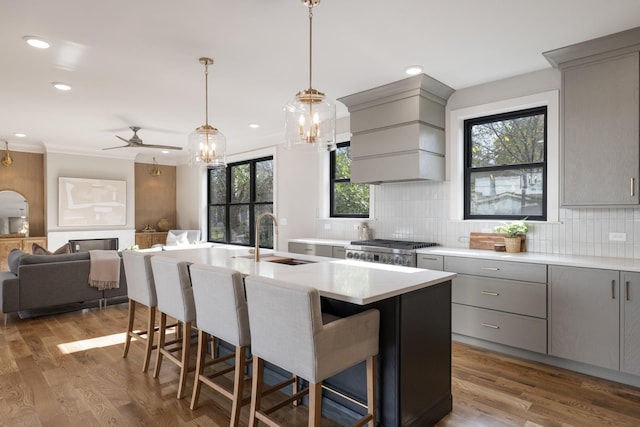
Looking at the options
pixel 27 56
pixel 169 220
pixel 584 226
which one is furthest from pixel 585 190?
pixel 169 220

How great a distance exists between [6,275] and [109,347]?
6.65ft

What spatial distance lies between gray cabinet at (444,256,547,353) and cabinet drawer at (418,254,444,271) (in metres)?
0.05

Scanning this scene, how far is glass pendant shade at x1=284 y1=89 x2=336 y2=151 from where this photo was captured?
8.07 ft

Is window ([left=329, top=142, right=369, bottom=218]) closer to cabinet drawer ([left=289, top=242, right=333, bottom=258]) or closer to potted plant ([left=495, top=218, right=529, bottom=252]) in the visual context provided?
cabinet drawer ([left=289, top=242, right=333, bottom=258])

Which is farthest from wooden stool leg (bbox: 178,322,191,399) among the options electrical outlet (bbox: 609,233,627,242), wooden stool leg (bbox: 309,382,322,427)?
electrical outlet (bbox: 609,233,627,242)

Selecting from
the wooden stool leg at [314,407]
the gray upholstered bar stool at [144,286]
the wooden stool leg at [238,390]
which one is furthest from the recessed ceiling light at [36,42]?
the wooden stool leg at [314,407]

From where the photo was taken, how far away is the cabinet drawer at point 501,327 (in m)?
3.15

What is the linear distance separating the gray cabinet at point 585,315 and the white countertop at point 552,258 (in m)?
0.05

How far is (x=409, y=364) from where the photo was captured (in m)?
2.10

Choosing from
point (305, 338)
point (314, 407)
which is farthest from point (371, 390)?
point (305, 338)

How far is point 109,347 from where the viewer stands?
3.61 meters

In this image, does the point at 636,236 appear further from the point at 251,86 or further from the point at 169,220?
the point at 169,220

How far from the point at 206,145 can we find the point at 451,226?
104 inches

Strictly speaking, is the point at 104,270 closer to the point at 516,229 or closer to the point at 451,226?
the point at 451,226
